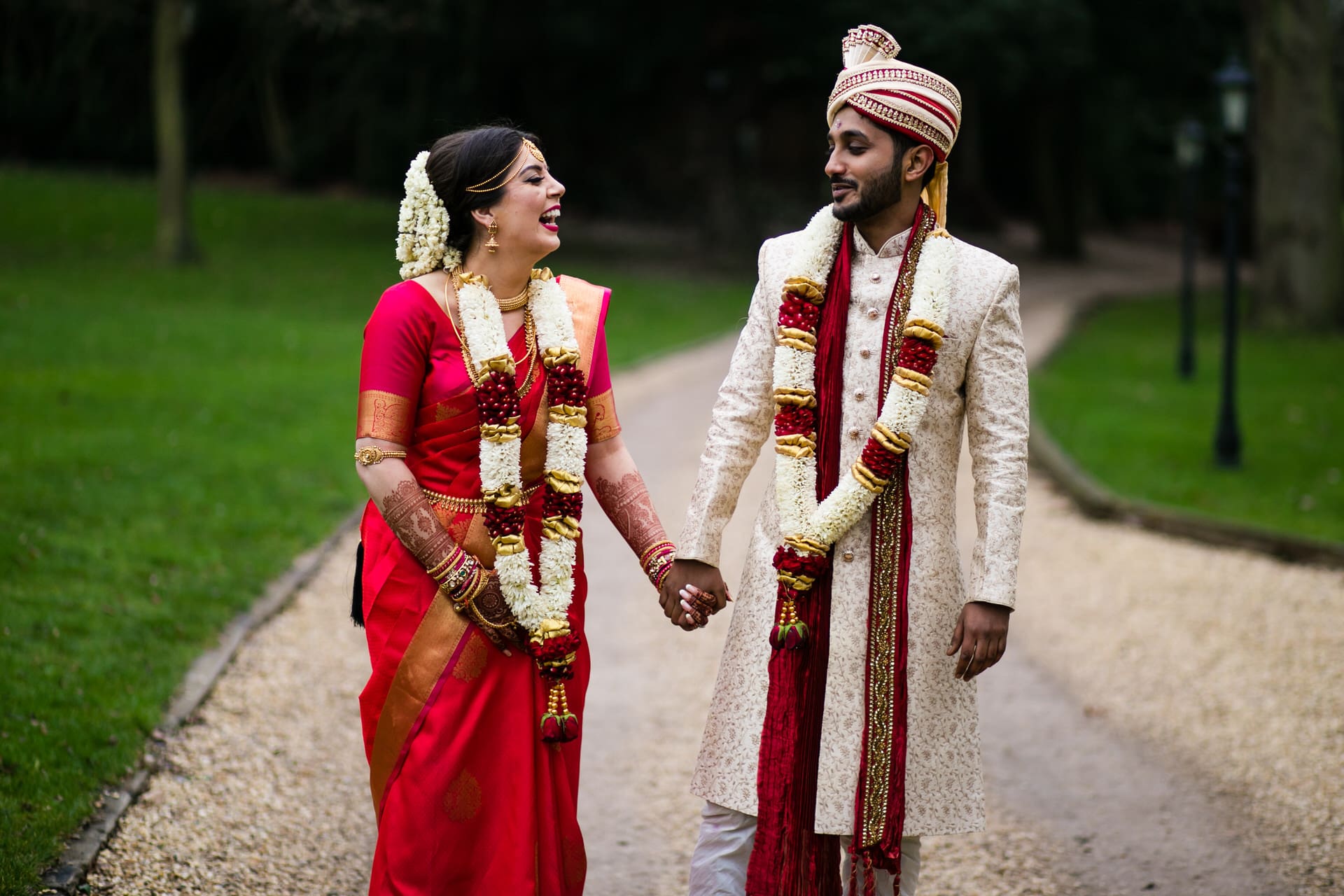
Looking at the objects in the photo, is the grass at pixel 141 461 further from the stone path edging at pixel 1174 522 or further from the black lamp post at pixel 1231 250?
the black lamp post at pixel 1231 250

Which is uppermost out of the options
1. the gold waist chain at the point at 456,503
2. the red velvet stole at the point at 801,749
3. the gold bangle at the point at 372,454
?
the gold bangle at the point at 372,454

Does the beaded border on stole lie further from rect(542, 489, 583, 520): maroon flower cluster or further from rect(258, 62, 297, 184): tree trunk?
rect(258, 62, 297, 184): tree trunk

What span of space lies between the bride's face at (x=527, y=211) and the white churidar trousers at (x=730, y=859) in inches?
56.4

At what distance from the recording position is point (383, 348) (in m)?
3.24

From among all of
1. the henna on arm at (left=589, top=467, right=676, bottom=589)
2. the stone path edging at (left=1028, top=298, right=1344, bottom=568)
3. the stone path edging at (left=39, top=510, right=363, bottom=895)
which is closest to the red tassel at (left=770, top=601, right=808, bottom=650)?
the henna on arm at (left=589, top=467, right=676, bottom=589)

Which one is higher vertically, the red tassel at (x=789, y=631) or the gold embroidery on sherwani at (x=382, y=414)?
the gold embroidery on sherwani at (x=382, y=414)

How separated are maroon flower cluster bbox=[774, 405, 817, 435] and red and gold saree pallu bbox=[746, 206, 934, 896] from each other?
42 millimetres

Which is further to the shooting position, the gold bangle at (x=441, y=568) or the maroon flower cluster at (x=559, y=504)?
the maroon flower cluster at (x=559, y=504)

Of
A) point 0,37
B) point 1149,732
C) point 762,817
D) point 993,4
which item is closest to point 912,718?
point 762,817

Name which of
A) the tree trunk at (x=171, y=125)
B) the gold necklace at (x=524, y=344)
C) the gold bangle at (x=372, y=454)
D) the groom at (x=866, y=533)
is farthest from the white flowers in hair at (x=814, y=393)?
the tree trunk at (x=171, y=125)

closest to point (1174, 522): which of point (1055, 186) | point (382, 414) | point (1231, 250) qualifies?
point (1231, 250)

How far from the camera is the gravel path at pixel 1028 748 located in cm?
443

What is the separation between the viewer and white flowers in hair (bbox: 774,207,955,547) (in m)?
3.27

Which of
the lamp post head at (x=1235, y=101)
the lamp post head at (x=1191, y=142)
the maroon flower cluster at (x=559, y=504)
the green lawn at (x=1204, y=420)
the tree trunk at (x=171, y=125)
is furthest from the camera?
the tree trunk at (x=171, y=125)
